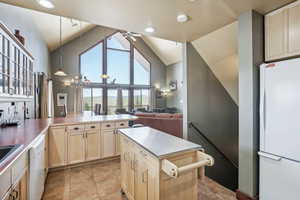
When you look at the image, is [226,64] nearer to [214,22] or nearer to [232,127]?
[214,22]

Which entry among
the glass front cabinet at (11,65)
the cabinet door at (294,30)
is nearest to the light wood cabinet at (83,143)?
the glass front cabinet at (11,65)

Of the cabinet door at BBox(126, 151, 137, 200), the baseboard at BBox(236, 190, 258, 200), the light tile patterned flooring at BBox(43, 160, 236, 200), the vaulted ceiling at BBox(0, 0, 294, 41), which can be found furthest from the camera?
the light tile patterned flooring at BBox(43, 160, 236, 200)

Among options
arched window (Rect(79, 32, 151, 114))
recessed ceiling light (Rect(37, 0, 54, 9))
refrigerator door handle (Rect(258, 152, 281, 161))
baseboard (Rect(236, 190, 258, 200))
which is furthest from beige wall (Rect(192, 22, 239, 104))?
arched window (Rect(79, 32, 151, 114))

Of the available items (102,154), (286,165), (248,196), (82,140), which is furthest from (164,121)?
(286,165)

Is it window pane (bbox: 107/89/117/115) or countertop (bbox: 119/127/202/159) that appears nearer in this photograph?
countertop (bbox: 119/127/202/159)

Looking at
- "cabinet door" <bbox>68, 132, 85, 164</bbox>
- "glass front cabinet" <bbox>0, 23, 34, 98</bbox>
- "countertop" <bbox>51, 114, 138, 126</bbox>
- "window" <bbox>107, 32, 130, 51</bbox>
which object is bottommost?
"cabinet door" <bbox>68, 132, 85, 164</bbox>

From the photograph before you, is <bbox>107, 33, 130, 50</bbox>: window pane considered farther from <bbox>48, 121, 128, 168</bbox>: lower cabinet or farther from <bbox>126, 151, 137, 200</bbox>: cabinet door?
<bbox>126, 151, 137, 200</bbox>: cabinet door

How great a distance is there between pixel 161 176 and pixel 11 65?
87.9 inches

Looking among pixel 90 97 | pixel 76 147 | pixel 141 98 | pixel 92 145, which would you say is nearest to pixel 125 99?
pixel 141 98

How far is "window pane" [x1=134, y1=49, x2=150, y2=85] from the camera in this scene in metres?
10.0

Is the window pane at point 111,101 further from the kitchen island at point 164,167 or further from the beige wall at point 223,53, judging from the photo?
the kitchen island at point 164,167

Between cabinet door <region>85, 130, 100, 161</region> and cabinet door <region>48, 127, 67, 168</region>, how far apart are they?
0.40 m

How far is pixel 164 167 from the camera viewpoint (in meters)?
1.25

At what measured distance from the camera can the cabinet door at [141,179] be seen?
149cm
